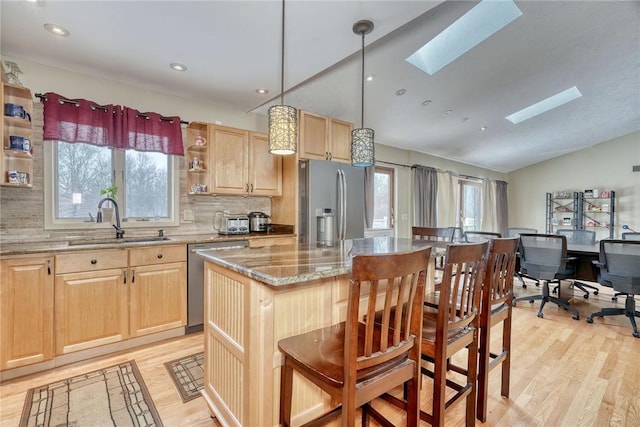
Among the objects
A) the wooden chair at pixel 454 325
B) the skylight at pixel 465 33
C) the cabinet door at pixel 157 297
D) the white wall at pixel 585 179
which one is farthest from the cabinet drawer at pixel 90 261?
the white wall at pixel 585 179

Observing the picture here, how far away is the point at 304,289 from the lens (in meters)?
1.41

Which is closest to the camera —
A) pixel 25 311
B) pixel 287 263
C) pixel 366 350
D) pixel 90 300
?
pixel 366 350

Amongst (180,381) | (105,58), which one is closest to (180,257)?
(180,381)

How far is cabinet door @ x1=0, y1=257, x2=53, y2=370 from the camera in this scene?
2016mm

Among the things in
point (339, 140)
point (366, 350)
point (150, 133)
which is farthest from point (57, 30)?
point (366, 350)

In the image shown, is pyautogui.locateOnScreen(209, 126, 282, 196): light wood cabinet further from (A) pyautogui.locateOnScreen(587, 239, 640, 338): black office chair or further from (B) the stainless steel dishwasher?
(A) pyautogui.locateOnScreen(587, 239, 640, 338): black office chair

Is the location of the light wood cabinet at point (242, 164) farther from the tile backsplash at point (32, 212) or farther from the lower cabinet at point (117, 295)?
the tile backsplash at point (32, 212)

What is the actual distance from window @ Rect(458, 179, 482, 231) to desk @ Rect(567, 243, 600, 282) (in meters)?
3.25

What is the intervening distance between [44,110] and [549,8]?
4.42 m

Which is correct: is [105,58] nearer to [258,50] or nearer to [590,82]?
[258,50]

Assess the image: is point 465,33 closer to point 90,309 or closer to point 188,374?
point 188,374

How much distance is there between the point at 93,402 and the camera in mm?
1824

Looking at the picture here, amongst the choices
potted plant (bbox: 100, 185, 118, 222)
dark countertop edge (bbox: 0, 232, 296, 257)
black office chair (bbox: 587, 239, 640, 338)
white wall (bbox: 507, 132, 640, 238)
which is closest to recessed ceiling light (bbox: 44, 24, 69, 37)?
potted plant (bbox: 100, 185, 118, 222)

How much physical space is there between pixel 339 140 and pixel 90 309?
3.16 metres
